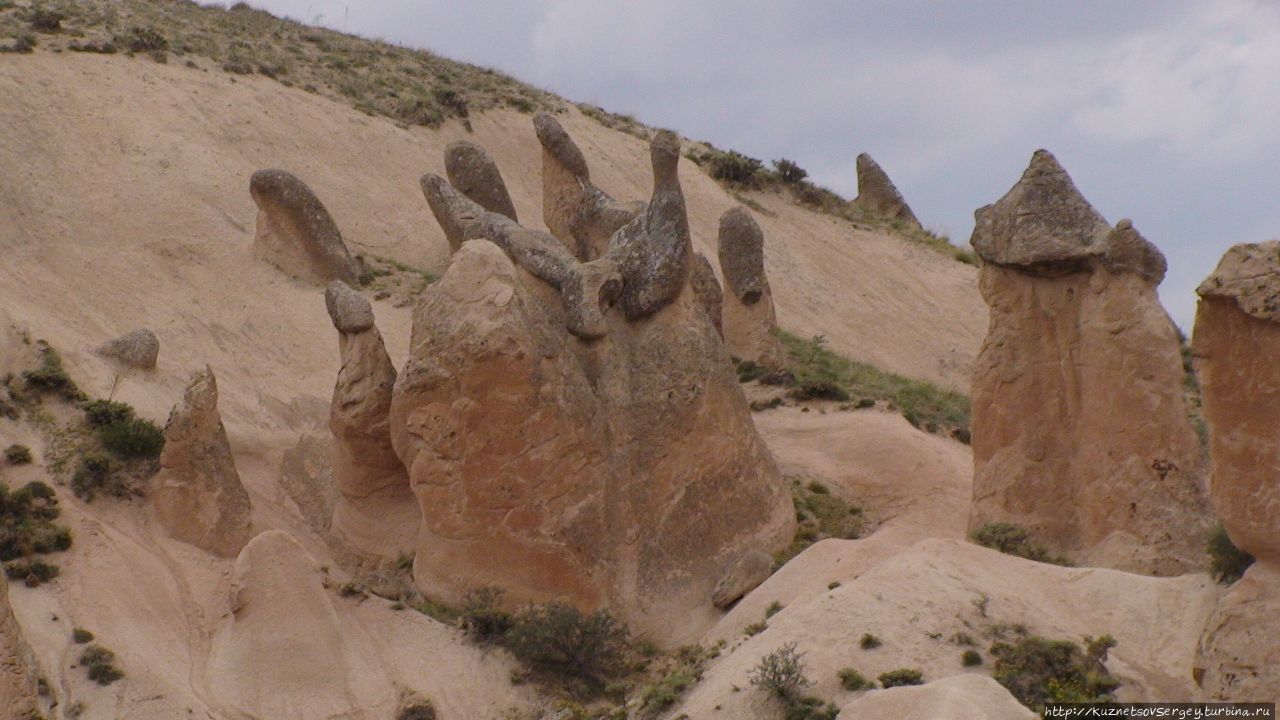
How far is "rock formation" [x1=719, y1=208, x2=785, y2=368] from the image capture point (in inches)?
1097

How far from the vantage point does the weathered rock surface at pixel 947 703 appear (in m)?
11.3

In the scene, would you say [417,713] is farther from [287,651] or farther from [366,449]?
[366,449]

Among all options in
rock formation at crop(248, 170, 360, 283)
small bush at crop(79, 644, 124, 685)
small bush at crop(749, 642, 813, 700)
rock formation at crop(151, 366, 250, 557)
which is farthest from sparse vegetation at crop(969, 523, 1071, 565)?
rock formation at crop(248, 170, 360, 283)

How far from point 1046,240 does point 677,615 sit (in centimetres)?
580

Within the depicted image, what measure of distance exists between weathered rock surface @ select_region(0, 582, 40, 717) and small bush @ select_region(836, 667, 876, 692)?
21.8 feet

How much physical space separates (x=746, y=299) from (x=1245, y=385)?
52.5 ft

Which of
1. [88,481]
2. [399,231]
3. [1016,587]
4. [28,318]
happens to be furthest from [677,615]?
[399,231]

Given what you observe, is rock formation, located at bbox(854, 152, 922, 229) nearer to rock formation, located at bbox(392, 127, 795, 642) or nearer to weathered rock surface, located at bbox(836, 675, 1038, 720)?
rock formation, located at bbox(392, 127, 795, 642)

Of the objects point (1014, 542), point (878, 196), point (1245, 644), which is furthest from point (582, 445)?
point (878, 196)

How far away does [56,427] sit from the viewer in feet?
68.4

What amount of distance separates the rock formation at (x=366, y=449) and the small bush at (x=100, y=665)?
4.11 meters

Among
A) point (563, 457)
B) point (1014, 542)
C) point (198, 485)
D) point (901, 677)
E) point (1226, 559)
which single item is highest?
point (1226, 559)

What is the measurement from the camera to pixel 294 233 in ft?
94.6

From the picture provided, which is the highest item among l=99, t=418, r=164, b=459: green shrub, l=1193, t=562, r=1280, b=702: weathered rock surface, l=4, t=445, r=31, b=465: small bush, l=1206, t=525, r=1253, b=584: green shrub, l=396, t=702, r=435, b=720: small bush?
l=1206, t=525, r=1253, b=584: green shrub
